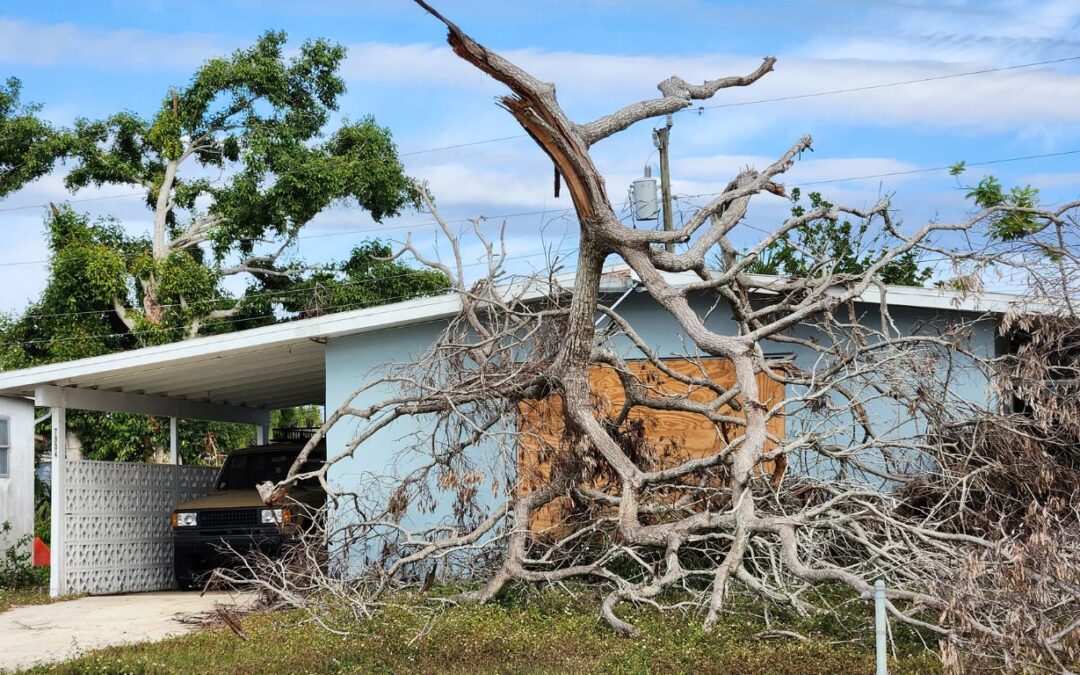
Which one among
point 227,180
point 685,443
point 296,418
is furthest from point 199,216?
point 685,443

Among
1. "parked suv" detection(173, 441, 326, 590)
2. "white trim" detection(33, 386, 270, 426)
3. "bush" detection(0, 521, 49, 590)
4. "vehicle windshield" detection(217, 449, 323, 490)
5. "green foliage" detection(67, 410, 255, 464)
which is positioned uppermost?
"white trim" detection(33, 386, 270, 426)

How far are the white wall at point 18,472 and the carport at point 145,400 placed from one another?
0.13 meters

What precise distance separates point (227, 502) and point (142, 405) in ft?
10.7

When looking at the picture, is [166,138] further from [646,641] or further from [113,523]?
[646,641]

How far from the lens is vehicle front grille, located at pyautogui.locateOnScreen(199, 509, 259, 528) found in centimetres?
1469

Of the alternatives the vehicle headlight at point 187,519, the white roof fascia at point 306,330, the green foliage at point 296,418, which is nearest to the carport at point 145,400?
the white roof fascia at point 306,330

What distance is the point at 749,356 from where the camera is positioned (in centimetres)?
994

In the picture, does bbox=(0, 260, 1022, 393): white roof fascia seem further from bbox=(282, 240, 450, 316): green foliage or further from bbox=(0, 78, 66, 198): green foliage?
bbox=(0, 78, 66, 198): green foliage

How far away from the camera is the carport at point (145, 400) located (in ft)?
45.0

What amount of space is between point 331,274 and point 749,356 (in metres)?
20.2

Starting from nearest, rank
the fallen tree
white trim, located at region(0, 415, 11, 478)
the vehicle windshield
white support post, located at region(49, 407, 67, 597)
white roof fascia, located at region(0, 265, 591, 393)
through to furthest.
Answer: the fallen tree, white roof fascia, located at region(0, 265, 591, 393), white support post, located at region(49, 407, 67, 597), the vehicle windshield, white trim, located at region(0, 415, 11, 478)

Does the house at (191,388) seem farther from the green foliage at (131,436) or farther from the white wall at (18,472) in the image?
the green foliage at (131,436)

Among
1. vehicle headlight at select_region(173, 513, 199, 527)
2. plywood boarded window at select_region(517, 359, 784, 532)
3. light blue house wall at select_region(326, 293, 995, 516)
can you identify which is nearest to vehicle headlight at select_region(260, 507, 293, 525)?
light blue house wall at select_region(326, 293, 995, 516)

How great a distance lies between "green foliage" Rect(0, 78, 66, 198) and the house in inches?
479
